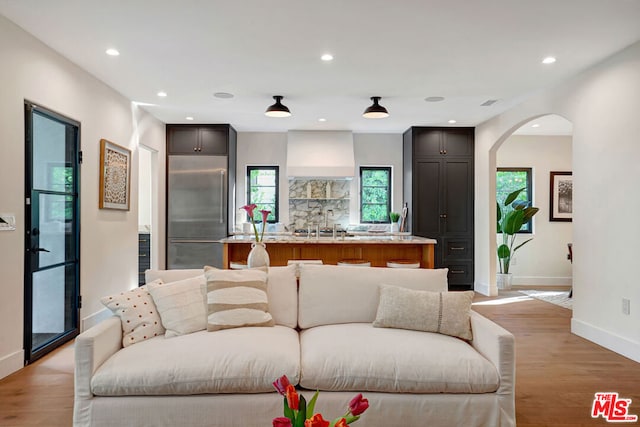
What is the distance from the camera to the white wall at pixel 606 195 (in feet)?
11.5

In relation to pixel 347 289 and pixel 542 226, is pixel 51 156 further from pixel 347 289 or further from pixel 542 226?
pixel 542 226

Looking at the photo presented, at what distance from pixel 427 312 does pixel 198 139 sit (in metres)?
5.22

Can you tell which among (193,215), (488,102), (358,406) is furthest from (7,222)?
(488,102)

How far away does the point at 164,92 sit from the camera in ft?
16.0

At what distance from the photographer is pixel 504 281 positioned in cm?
675

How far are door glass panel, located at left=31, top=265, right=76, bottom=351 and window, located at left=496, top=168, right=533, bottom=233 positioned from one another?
6582 mm

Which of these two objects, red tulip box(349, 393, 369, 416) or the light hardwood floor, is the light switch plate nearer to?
the light hardwood floor

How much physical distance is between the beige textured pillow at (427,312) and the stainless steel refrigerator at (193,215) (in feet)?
14.6

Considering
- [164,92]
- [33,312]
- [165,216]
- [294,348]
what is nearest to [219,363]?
[294,348]

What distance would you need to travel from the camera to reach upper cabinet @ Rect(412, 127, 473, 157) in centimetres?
675

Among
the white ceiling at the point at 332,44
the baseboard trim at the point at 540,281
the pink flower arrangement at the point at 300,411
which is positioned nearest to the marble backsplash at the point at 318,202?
the white ceiling at the point at 332,44

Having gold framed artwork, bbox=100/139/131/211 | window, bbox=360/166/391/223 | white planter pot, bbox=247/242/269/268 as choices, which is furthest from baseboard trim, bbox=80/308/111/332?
window, bbox=360/166/391/223

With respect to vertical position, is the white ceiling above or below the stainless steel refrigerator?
above

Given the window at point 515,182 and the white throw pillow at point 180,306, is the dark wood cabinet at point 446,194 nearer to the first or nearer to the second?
the window at point 515,182
